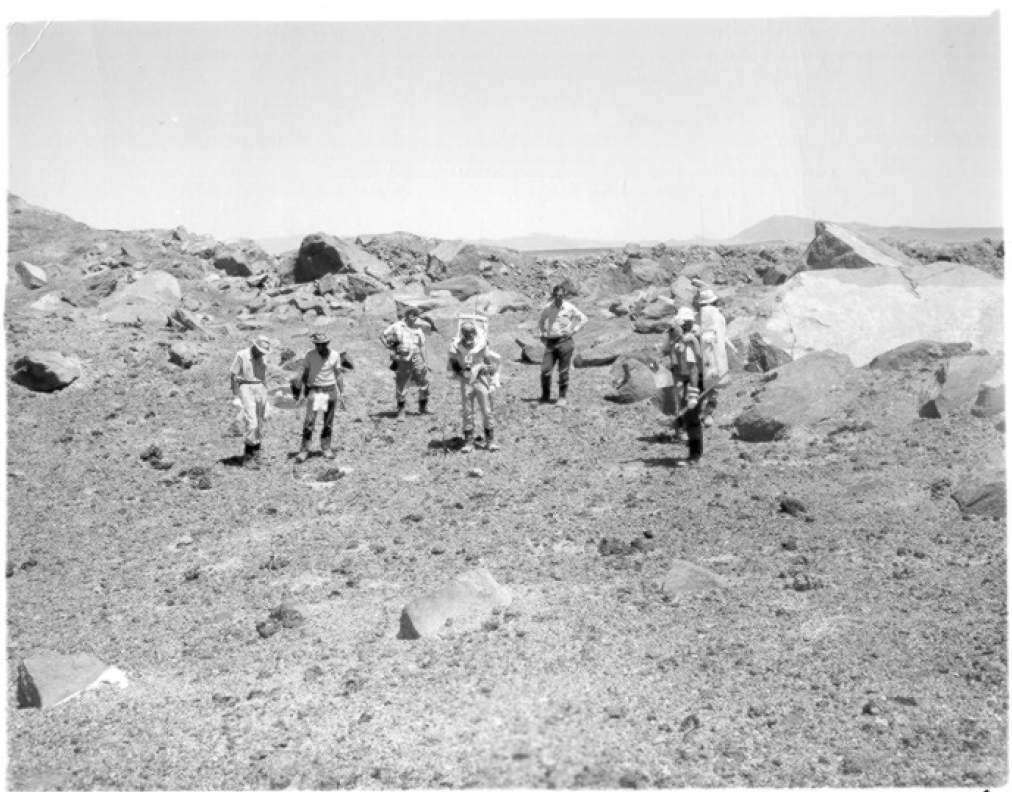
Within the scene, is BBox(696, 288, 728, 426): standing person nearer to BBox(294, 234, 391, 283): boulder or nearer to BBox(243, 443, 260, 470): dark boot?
BBox(243, 443, 260, 470): dark boot

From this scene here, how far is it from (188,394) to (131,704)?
1017 centimetres

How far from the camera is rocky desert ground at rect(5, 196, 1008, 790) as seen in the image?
584 centimetres

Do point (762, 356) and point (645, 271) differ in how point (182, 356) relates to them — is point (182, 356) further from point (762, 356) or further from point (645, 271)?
point (645, 271)

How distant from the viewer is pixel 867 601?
750 cm

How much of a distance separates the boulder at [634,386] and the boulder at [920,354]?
3.08m

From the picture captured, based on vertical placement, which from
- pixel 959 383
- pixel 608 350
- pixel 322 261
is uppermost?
pixel 322 261

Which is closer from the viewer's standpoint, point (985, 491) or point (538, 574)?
point (538, 574)

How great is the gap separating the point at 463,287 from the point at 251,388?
553 inches

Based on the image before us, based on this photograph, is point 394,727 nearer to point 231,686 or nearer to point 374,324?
point 231,686

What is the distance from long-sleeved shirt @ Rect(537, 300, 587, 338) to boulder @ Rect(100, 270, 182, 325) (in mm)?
9904

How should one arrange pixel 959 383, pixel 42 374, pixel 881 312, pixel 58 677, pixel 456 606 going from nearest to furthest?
pixel 58 677, pixel 456 606, pixel 959 383, pixel 881 312, pixel 42 374

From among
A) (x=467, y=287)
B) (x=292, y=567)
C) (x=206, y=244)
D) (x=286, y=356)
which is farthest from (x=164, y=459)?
(x=206, y=244)

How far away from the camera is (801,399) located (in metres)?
12.9

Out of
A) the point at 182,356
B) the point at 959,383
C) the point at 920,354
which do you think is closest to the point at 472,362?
the point at 959,383
